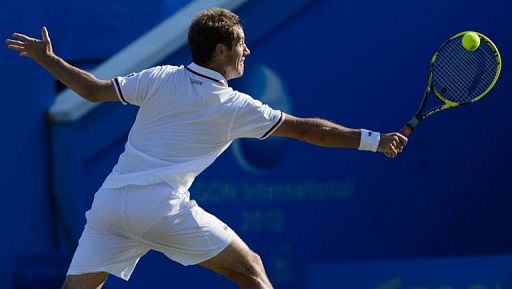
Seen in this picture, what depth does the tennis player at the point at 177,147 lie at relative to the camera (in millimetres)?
5098

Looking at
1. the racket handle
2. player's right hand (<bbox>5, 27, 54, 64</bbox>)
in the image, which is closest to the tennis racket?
the racket handle

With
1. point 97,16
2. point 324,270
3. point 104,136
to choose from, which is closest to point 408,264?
point 324,270

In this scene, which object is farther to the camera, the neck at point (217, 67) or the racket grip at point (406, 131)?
the racket grip at point (406, 131)

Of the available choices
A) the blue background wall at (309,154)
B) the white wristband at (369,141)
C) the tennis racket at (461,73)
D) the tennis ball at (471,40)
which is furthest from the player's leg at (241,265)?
the blue background wall at (309,154)

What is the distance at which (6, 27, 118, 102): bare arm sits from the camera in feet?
17.1

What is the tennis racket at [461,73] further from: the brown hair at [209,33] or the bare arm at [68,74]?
the bare arm at [68,74]

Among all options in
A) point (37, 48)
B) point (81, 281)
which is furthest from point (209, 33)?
point (81, 281)

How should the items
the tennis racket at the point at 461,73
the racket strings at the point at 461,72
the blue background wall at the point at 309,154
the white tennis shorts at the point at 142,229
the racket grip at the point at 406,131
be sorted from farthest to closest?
1. the blue background wall at the point at 309,154
2. the racket strings at the point at 461,72
3. the tennis racket at the point at 461,73
4. the racket grip at the point at 406,131
5. the white tennis shorts at the point at 142,229

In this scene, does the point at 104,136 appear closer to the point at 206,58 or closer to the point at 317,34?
the point at 317,34

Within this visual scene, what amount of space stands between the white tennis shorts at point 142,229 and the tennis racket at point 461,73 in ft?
4.36

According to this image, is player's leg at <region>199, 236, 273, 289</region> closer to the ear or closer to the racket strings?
the ear

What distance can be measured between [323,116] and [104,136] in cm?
135

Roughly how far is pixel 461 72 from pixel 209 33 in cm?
168

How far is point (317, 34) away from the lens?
788 cm
